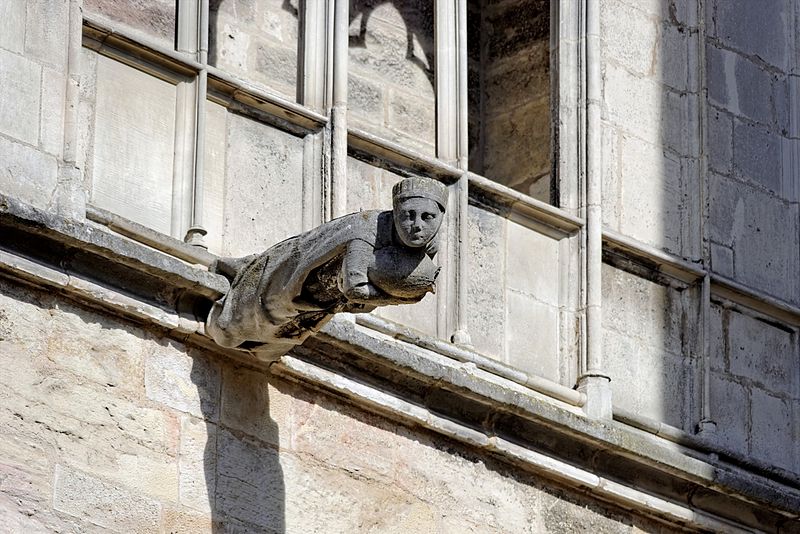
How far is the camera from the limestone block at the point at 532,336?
945 cm

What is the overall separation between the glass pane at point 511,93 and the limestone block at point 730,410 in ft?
2.61

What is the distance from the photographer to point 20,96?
27.3ft

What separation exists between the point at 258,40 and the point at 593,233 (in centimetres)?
121

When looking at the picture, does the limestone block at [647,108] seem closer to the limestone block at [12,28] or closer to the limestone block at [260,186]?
the limestone block at [260,186]

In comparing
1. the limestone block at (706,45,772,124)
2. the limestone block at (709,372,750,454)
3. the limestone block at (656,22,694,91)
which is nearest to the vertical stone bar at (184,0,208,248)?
the limestone block at (656,22,694,91)

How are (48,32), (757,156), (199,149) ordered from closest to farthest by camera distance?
(48,32) < (199,149) < (757,156)

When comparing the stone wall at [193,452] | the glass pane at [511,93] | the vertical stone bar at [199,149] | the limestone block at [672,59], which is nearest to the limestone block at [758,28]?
the limestone block at [672,59]

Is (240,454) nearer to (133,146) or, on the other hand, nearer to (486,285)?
(133,146)

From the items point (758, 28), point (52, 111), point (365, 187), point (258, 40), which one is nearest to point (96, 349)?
point (52, 111)

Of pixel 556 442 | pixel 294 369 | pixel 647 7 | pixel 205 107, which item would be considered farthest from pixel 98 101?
pixel 647 7

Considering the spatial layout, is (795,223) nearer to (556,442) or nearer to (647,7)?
(647,7)

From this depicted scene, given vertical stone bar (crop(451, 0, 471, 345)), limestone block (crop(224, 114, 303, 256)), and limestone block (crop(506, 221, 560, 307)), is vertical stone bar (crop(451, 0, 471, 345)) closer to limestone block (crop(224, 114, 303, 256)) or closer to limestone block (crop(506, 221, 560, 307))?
limestone block (crop(506, 221, 560, 307))

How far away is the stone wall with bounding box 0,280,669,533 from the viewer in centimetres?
812

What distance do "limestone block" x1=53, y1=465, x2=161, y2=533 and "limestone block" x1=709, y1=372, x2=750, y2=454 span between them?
89.8 inches
